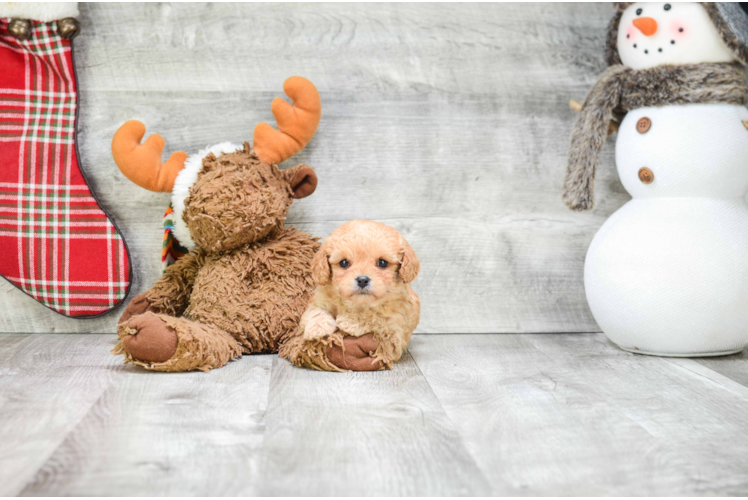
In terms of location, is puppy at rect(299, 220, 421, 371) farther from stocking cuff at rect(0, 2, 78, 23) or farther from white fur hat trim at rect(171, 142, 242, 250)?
stocking cuff at rect(0, 2, 78, 23)

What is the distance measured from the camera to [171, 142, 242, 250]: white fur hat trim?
1093 mm

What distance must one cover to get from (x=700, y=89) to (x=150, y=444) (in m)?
1.06

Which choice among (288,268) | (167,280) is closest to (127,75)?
(167,280)

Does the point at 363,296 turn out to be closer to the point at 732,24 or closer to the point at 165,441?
the point at 165,441

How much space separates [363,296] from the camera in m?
0.96

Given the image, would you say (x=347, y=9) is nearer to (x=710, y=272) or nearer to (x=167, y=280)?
(x=167, y=280)

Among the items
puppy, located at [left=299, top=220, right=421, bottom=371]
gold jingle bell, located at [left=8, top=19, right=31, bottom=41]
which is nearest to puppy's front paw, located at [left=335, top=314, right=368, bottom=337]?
puppy, located at [left=299, top=220, right=421, bottom=371]

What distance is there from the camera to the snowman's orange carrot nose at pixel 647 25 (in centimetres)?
111

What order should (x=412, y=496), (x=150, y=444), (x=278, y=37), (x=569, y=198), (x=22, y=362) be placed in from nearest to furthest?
(x=412, y=496) → (x=150, y=444) → (x=22, y=362) → (x=569, y=198) → (x=278, y=37)

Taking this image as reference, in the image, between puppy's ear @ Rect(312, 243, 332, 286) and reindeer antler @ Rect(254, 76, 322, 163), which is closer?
puppy's ear @ Rect(312, 243, 332, 286)

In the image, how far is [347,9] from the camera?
1.32 metres

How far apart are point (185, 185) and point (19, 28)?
0.48m

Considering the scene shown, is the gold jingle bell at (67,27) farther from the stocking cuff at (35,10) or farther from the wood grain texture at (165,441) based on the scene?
the wood grain texture at (165,441)

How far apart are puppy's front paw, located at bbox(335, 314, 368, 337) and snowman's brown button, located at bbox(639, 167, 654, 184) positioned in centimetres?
59
